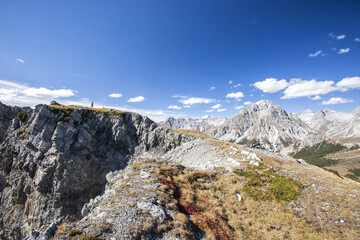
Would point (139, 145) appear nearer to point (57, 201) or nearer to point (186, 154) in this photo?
point (186, 154)

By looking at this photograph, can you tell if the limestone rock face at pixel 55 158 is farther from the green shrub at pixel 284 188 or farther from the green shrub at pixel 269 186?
the green shrub at pixel 284 188

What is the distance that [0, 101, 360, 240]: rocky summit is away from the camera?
12555 millimetres

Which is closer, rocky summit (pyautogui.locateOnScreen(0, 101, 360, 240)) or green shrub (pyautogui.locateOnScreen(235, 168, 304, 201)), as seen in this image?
rocky summit (pyautogui.locateOnScreen(0, 101, 360, 240))

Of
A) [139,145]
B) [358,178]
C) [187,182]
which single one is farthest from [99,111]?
[358,178]

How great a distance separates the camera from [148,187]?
1728cm

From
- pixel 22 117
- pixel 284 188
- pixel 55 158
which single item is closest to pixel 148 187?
pixel 284 188

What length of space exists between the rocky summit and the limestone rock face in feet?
1.01

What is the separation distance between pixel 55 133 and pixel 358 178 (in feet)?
1032

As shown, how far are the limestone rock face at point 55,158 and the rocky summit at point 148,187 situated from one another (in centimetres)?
31

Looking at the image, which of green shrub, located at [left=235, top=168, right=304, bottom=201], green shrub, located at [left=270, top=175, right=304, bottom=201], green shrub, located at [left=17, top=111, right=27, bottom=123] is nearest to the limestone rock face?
green shrub, located at [left=17, top=111, right=27, bottom=123]

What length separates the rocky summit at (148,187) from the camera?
12555 mm

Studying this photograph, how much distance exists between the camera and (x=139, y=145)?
62031 mm

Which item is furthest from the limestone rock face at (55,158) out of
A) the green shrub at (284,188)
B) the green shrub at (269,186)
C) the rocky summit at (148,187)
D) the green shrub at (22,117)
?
the green shrub at (284,188)

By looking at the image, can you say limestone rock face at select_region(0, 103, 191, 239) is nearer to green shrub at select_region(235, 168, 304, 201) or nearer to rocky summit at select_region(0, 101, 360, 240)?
rocky summit at select_region(0, 101, 360, 240)
